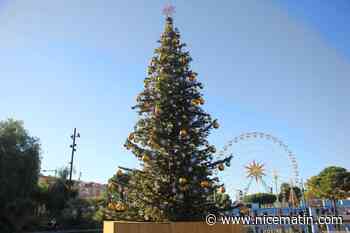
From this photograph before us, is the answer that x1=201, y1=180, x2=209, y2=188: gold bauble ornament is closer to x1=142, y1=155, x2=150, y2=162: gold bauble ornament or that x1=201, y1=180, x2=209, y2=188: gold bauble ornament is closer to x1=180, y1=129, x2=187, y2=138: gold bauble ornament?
x1=180, y1=129, x2=187, y2=138: gold bauble ornament

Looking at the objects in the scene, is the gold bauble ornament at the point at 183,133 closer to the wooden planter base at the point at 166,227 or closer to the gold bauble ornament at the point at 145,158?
the gold bauble ornament at the point at 145,158

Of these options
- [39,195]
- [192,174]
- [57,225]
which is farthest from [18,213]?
[192,174]

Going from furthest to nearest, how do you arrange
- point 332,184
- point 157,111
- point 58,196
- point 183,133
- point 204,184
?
point 332,184, point 58,196, point 157,111, point 183,133, point 204,184

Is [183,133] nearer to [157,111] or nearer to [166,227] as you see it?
[157,111]

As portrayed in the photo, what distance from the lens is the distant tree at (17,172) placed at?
58.5 feet

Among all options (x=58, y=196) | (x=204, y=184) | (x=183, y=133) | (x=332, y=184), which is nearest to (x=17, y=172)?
(x=58, y=196)

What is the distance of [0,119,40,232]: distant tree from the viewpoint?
17.8 m

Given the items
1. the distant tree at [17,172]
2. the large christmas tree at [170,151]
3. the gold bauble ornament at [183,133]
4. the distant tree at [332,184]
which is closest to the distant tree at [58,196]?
the distant tree at [17,172]

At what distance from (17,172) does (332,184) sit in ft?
135

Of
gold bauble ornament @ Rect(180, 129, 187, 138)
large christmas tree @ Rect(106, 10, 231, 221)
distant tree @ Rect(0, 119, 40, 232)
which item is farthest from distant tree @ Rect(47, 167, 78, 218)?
gold bauble ornament @ Rect(180, 129, 187, 138)

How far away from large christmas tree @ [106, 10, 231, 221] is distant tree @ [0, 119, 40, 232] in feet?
43.7

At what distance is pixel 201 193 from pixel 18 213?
15348mm

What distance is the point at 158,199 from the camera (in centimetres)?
748

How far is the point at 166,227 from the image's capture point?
654 cm
